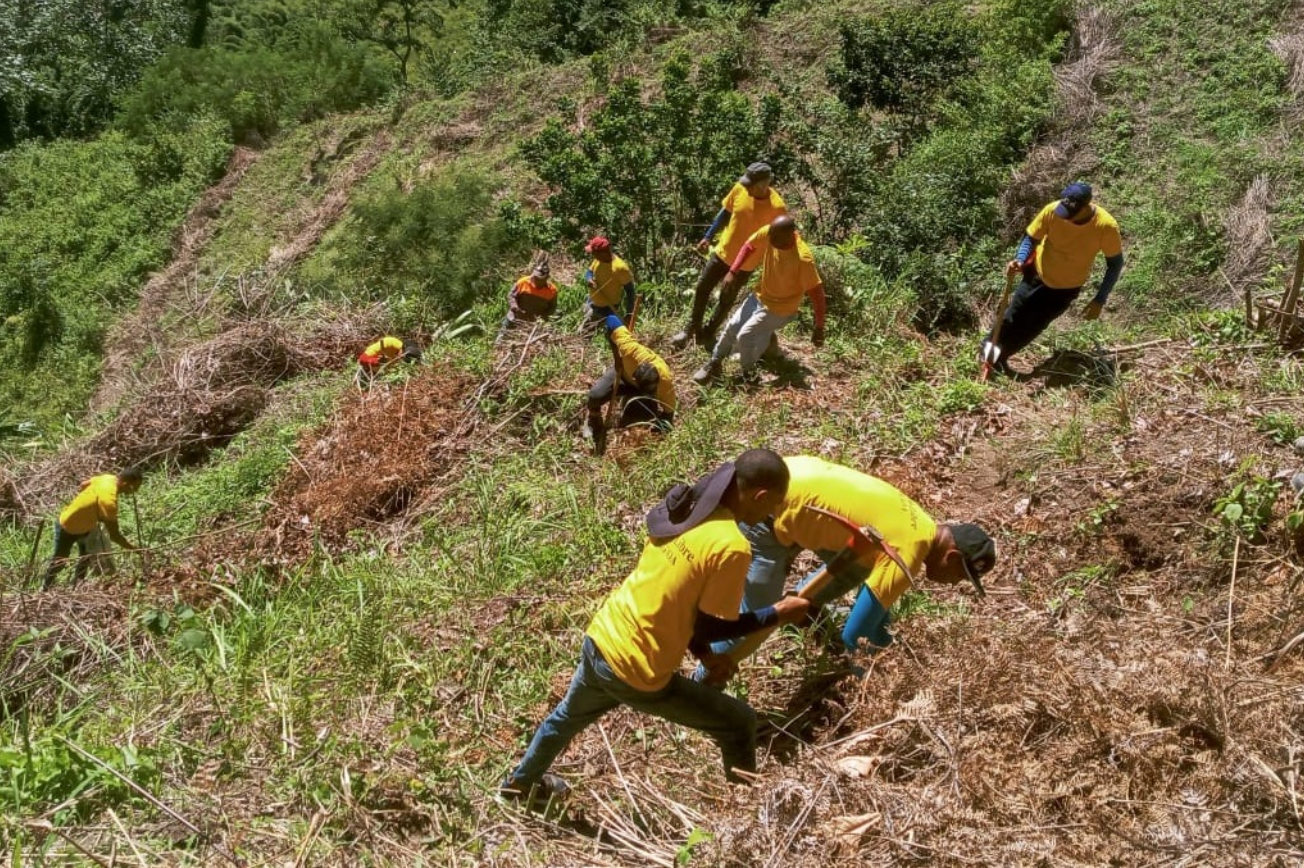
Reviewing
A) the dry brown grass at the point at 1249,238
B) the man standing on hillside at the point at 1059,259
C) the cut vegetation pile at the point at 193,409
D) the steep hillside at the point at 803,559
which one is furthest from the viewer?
the cut vegetation pile at the point at 193,409

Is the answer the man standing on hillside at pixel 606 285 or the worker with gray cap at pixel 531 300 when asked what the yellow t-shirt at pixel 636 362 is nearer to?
the man standing on hillside at pixel 606 285

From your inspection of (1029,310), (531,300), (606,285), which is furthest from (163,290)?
(1029,310)

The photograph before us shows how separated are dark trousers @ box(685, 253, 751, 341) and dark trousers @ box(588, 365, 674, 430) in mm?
1202

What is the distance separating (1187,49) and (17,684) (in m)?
12.1

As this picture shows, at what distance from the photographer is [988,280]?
882 cm

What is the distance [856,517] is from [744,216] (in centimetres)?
415

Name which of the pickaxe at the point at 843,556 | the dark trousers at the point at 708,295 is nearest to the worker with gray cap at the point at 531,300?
the dark trousers at the point at 708,295

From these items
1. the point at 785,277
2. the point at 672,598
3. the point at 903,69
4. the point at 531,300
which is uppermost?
the point at 903,69

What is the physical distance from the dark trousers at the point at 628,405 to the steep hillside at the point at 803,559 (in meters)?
0.15

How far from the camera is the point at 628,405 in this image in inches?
260

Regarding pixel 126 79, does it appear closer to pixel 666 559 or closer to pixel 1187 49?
pixel 1187 49

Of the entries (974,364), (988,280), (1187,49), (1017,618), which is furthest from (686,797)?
(1187,49)

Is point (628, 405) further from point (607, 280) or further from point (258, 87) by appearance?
point (258, 87)

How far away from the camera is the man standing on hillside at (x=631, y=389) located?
6.41m
